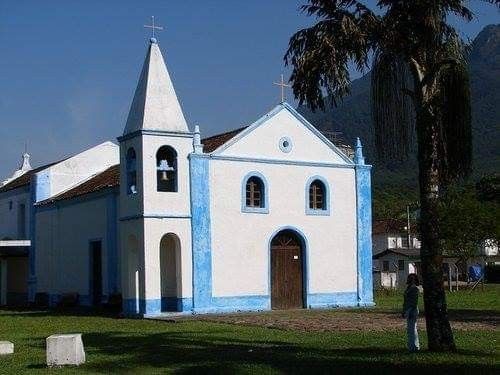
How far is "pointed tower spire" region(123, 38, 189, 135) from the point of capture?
27.0 meters

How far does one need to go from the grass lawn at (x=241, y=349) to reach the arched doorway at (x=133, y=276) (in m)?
2.59

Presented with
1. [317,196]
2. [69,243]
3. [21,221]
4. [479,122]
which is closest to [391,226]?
[21,221]

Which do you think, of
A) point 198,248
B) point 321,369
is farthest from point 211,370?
point 198,248

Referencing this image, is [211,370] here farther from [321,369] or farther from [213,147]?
[213,147]

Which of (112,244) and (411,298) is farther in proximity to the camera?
(112,244)

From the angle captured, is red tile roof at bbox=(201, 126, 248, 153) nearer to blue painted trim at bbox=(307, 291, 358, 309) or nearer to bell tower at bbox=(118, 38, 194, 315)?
bell tower at bbox=(118, 38, 194, 315)

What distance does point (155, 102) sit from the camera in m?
27.0

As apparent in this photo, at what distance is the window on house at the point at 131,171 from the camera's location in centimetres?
2739

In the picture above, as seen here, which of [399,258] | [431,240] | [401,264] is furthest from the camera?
[401,264]

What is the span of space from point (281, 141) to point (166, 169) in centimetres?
448

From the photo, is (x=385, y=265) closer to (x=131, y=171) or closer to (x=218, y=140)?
(x=218, y=140)

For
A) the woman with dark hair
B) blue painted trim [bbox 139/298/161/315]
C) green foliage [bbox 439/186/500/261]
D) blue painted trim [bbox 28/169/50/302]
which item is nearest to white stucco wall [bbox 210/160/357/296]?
blue painted trim [bbox 139/298/161/315]

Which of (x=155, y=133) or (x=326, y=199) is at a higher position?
(x=155, y=133)

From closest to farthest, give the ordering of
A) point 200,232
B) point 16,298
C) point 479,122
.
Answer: point 200,232 < point 16,298 < point 479,122
